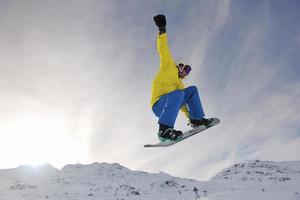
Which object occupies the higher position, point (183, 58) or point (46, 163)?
point (46, 163)

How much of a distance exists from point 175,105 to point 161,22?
1409 mm

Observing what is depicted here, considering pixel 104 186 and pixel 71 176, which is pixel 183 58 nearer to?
pixel 104 186

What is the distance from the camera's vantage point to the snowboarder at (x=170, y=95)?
6.30m

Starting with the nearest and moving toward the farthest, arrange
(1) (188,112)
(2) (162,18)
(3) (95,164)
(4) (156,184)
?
(2) (162,18)
(1) (188,112)
(4) (156,184)
(3) (95,164)

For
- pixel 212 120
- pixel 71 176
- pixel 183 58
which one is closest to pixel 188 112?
pixel 212 120

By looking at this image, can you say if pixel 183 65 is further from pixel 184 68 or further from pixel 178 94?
pixel 178 94

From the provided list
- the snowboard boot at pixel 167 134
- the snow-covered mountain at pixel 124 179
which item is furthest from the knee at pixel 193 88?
the snow-covered mountain at pixel 124 179

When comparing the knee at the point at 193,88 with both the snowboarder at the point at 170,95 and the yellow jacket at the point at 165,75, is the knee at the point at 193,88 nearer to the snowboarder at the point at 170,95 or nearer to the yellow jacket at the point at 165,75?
the snowboarder at the point at 170,95

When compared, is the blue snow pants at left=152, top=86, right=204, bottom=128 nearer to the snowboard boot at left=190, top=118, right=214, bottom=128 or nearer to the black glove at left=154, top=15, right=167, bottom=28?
the snowboard boot at left=190, top=118, right=214, bottom=128

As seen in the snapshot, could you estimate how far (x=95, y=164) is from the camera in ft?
237

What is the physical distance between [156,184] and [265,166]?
3435cm

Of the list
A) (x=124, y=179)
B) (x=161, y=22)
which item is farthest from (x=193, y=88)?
(x=124, y=179)

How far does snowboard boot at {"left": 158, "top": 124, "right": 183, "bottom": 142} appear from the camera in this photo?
6229mm

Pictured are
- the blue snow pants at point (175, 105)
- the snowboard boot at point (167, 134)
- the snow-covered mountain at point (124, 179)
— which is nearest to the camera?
the snowboard boot at point (167, 134)
